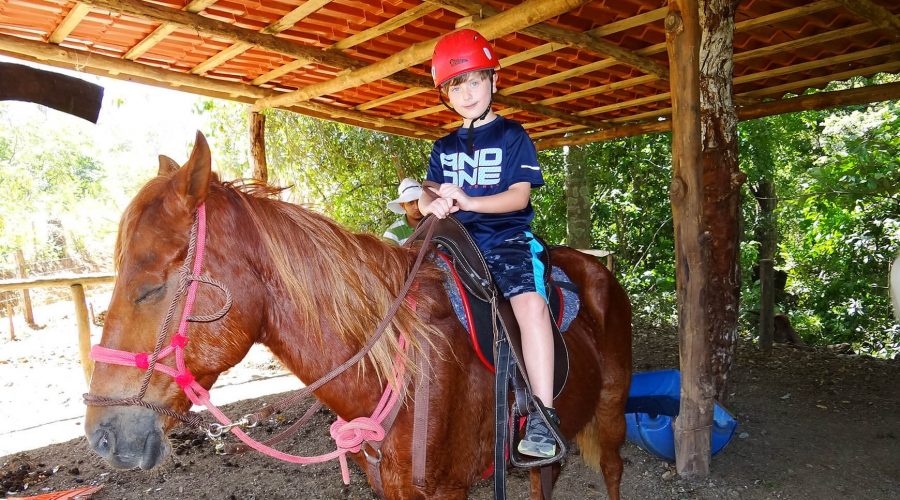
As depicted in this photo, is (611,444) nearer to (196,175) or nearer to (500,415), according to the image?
(500,415)

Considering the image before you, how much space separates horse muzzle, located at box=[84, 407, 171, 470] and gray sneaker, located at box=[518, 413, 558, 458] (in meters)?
1.29

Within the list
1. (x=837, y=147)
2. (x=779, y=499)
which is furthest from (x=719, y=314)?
(x=837, y=147)

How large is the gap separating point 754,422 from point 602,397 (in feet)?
9.56

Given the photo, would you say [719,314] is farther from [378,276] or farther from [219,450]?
[219,450]

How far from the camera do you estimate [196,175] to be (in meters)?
1.59

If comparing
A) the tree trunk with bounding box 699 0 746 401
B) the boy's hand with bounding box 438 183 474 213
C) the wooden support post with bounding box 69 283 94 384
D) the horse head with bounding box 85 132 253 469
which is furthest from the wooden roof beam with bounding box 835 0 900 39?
the wooden support post with bounding box 69 283 94 384

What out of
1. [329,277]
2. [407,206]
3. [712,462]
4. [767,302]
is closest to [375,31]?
[407,206]

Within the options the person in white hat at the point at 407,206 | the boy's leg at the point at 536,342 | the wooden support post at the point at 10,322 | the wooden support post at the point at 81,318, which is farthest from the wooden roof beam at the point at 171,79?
the wooden support post at the point at 10,322

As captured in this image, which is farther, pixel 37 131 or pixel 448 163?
pixel 37 131

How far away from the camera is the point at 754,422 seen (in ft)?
17.3

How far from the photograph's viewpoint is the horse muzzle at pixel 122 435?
1.52 m

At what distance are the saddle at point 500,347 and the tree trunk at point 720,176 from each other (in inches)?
94.0

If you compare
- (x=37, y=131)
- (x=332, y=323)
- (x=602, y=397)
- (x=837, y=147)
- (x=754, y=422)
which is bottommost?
(x=754, y=422)

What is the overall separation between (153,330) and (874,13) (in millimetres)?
5428
